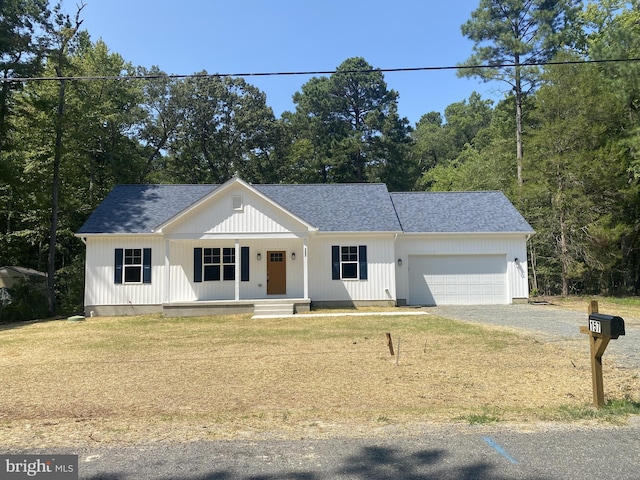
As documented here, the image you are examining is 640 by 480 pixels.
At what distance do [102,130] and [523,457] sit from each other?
29.0 m

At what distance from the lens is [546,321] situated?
1284 cm

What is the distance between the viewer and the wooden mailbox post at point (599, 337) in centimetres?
495

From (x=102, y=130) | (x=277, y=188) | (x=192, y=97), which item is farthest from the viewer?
(x=192, y=97)

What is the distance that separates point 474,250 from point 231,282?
31.7ft

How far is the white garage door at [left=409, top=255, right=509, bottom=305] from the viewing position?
1866 centimetres

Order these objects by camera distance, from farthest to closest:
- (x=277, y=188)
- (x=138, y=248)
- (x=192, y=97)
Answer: (x=192, y=97)
(x=277, y=188)
(x=138, y=248)

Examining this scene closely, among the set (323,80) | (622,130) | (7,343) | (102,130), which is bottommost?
(7,343)

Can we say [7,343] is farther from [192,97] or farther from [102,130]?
[192,97]

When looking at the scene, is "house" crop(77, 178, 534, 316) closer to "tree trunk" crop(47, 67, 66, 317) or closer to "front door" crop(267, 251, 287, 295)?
"front door" crop(267, 251, 287, 295)

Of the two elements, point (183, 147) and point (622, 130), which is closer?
point (622, 130)

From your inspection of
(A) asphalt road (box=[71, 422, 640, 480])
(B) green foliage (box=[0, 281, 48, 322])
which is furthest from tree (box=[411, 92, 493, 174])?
(A) asphalt road (box=[71, 422, 640, 480])

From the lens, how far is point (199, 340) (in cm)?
1091

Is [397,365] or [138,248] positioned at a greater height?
[138,248]

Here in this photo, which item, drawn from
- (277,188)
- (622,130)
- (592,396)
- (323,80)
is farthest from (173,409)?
(323,80)
